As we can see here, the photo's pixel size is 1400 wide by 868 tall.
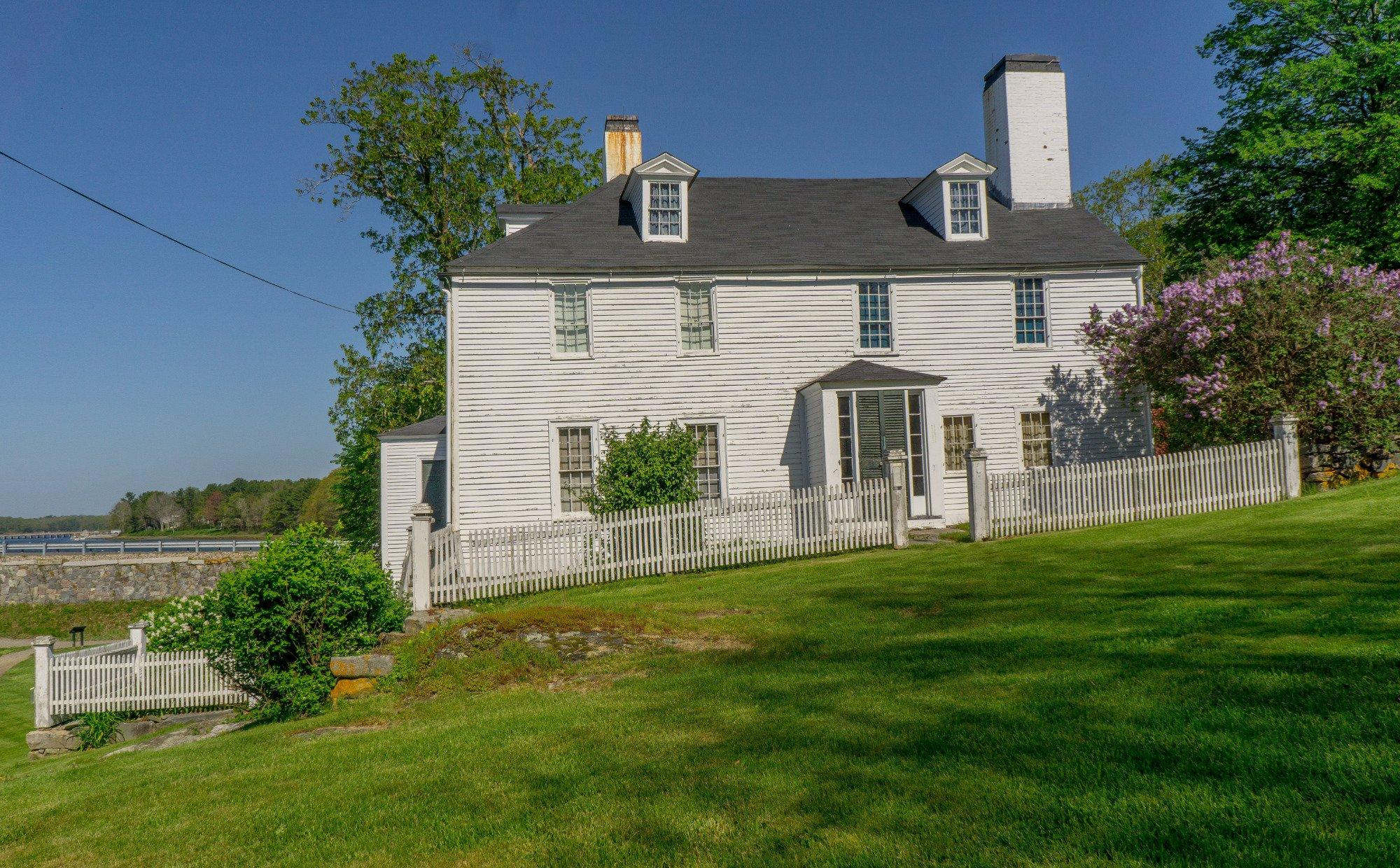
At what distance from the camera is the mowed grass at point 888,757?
4.12 metres

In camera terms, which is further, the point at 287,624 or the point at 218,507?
the point at 218,507

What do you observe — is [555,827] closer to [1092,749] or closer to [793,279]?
[1092,749]

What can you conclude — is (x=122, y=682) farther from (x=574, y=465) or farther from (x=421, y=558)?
(x=574, y=465)

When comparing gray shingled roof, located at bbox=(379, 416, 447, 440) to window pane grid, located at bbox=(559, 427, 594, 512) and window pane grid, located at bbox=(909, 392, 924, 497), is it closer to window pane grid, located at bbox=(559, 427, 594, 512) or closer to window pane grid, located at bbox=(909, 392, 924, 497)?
window pane grid, located at bbox=(559, 427, 594, 512)

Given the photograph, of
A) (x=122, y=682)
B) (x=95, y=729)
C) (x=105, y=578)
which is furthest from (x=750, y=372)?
(x=105, y=578)

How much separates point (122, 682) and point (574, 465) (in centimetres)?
950

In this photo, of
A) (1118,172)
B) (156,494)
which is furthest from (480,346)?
(156,494)

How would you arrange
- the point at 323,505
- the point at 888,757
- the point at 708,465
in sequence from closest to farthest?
1. the point at 888,757
2. the point at 708,465
3. the point at 323,505

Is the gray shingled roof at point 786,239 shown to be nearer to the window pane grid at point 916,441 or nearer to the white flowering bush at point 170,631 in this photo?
the window pane grid at point 916,441

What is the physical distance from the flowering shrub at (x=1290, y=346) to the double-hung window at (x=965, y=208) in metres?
4.95

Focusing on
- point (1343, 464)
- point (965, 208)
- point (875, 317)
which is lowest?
point (1343, 464)

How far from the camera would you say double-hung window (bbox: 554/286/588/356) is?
20.0 meters

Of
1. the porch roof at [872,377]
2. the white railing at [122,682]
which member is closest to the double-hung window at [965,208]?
the porch roof at [872,377]

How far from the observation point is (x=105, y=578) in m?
39.8
